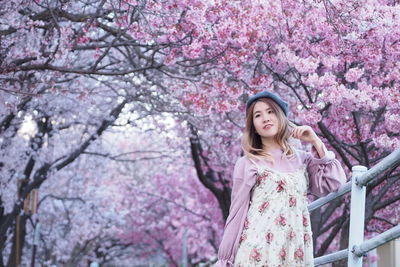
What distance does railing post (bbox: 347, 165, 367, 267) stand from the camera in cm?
334

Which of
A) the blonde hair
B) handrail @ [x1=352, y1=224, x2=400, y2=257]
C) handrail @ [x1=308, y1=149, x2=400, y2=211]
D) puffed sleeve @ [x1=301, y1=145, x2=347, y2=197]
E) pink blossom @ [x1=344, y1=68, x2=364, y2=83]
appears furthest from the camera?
pink blossom @ [x1=344, y1=68, x2=364, y2=83]

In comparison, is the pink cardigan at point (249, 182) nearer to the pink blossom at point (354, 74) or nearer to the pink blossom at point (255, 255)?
the pink blossom at point (255, 255)

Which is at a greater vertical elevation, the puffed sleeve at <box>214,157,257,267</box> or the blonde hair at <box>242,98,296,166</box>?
the blonde hair at <box>242,98,296,166</box>

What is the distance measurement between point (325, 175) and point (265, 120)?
42 cm

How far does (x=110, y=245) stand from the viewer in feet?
94.5

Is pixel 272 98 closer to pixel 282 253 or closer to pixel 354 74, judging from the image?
pixel 282 253

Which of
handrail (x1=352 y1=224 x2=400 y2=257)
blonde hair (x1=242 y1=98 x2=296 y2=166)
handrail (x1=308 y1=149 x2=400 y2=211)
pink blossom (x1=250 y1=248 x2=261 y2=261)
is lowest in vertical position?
handrail (x1=352 y1=224 x2=400 y2=257)

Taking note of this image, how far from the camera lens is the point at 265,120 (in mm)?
3885

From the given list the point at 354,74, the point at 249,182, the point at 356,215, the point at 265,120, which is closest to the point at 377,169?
the point at 356,215

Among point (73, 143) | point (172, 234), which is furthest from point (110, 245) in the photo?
point (73, 143)

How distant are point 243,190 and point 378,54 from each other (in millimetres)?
3895

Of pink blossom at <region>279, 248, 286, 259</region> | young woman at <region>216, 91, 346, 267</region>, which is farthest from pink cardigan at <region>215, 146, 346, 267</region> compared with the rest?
pink blossom at <region>279, 248, 286, 259</region>

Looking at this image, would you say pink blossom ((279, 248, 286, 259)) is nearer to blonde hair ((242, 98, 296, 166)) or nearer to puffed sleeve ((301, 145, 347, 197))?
puffed sleeve ((301, 145, 347, 197))

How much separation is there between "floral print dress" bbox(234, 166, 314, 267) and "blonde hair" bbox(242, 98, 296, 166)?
0.42ft
